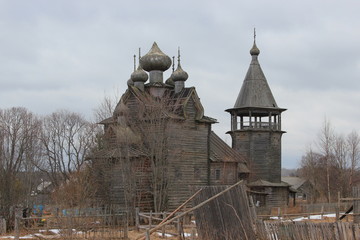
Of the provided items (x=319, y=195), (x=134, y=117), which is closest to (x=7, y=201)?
(x=134, y=117)

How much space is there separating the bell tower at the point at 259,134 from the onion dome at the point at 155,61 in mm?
11313

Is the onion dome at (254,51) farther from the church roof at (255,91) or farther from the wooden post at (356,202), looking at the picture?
the wooden post at (356,202)

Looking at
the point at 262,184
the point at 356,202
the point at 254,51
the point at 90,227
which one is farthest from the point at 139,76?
the point at 356,202

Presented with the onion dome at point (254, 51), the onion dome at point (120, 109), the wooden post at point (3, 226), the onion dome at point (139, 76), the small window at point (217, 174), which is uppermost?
the onion dome at point (254, 51)

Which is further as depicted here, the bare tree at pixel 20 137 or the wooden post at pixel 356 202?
the bare tree at pixel 20 137

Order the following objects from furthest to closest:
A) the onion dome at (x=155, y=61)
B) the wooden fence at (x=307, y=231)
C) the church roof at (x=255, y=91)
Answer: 1. the church roof at (x=255, y=91)
2. the onion dome at (x=155, y=61)
3. the wooden fence at (x=307, y=231)

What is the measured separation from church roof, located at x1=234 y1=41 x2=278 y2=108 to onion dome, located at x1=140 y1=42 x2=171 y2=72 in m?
11.5

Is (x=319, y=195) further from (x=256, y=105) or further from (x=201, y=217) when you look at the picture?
(x=201, y=217)

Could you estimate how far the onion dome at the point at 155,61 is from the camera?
38219mm

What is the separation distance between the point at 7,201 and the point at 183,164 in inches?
469

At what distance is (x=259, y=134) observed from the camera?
4747 cm

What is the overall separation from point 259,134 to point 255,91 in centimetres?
392

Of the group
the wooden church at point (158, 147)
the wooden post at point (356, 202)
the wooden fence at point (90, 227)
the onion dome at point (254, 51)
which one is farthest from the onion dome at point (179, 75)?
the wooden post at point (356, 202)

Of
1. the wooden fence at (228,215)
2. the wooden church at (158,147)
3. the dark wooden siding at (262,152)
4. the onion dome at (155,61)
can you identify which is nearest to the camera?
the wooden fence at (228,215)
